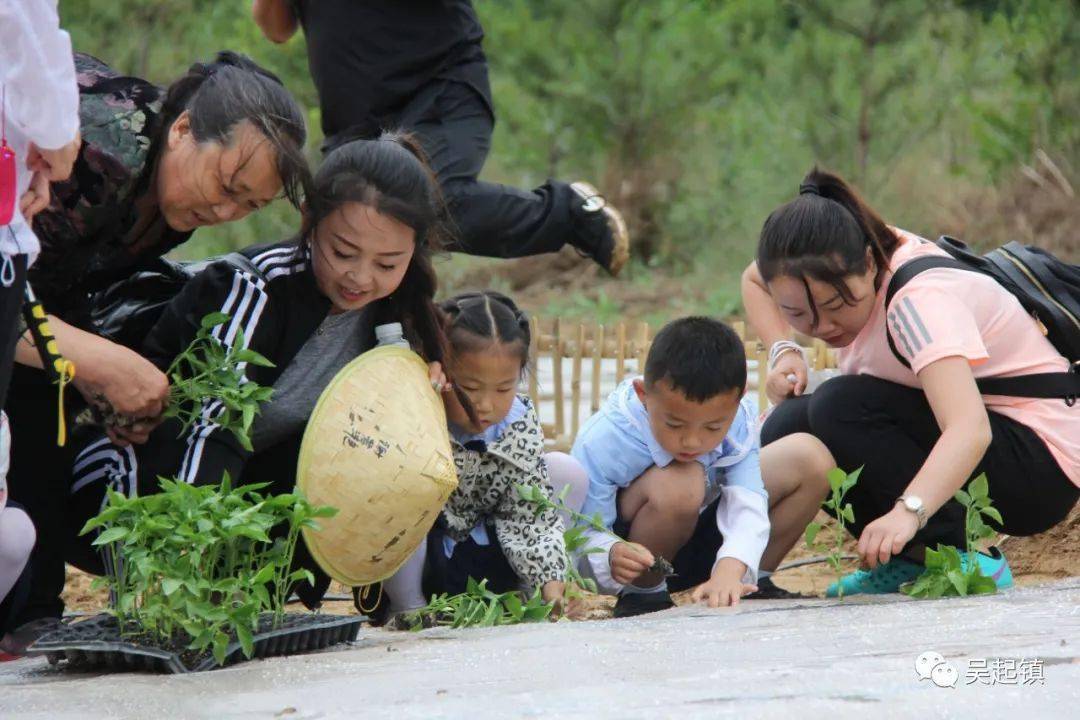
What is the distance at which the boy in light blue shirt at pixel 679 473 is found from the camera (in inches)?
143

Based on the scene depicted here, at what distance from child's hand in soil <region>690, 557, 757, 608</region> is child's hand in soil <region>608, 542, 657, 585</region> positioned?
0.14 metres

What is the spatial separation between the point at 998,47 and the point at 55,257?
30.6 ft

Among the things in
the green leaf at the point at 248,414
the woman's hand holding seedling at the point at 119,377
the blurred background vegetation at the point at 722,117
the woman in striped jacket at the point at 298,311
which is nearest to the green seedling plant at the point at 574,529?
the woman in striped jacket at the point at 298,311

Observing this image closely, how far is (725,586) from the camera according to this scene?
354 cm

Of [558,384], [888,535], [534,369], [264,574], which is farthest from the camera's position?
[558,384]

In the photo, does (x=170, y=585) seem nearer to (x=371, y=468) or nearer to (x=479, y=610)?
(x=371, y=468)

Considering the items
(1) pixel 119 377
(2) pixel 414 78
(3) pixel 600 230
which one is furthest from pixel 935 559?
(2) pixel 414 78

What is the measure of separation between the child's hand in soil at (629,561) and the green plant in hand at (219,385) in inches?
38.3

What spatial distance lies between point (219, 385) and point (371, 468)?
0.36m

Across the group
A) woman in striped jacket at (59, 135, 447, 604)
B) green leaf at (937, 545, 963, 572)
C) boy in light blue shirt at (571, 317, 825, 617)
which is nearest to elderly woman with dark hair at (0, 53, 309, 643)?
woman in striped jacket at (59, 135, 447, 604)

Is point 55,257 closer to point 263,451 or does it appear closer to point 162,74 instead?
point 263,451

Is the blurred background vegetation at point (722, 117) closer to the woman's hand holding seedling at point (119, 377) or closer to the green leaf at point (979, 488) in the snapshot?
the green leaf at point (979, 488)

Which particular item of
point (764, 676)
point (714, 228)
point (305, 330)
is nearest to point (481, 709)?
point (764, 676)

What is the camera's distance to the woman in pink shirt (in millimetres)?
3551
